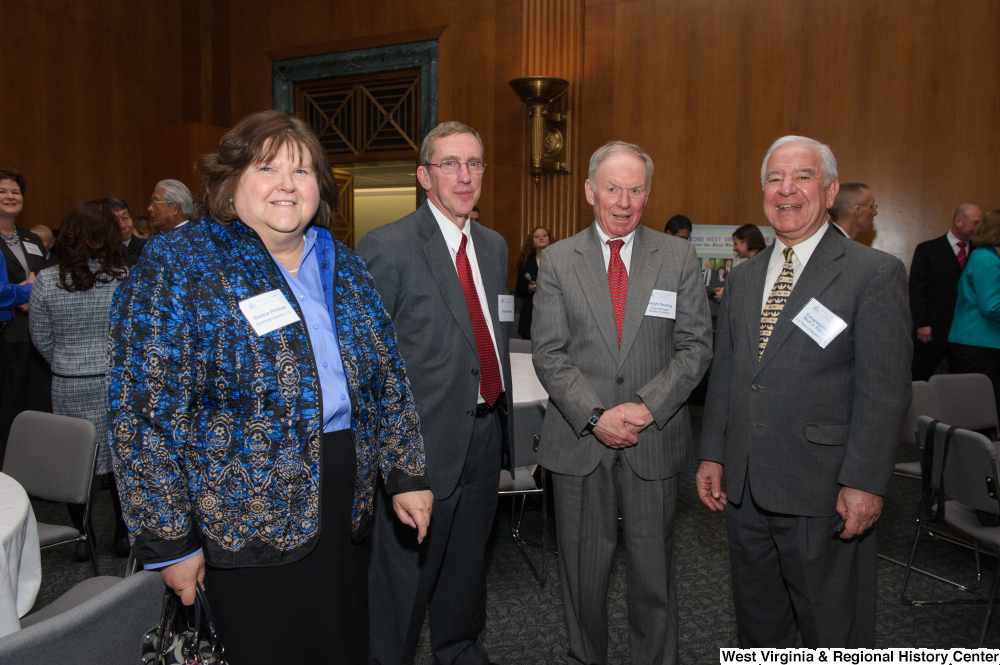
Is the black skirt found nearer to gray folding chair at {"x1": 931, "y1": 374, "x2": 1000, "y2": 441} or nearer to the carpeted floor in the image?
the carpeted floor

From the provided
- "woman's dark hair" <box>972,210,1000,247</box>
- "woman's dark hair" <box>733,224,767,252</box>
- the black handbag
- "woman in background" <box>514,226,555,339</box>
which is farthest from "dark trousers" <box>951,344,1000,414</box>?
the black handbag

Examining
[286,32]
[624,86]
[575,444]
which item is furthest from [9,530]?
[286,32]

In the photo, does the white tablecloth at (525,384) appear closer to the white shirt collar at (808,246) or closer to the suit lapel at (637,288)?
the suit lapel at (637,288)

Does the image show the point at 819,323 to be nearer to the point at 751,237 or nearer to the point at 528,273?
the point at 751,237

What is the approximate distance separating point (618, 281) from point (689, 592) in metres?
1.60

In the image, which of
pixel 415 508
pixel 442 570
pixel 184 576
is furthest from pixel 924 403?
pixel 184 576

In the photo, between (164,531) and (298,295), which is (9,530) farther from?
(298,295)

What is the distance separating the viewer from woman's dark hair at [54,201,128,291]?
123 inches

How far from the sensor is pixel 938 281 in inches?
203

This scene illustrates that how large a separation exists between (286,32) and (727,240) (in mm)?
6034

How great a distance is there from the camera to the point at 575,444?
6.82ft

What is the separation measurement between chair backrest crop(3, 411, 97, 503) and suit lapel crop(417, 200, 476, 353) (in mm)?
1445

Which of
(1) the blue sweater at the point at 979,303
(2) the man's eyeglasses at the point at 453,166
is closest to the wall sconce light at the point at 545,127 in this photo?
(1) the blue sweater at the point at 979,303

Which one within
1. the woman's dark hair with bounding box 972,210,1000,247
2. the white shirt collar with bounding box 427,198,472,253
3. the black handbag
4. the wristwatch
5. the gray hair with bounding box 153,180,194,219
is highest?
the gray hair with bounding box 153,180,194,219
